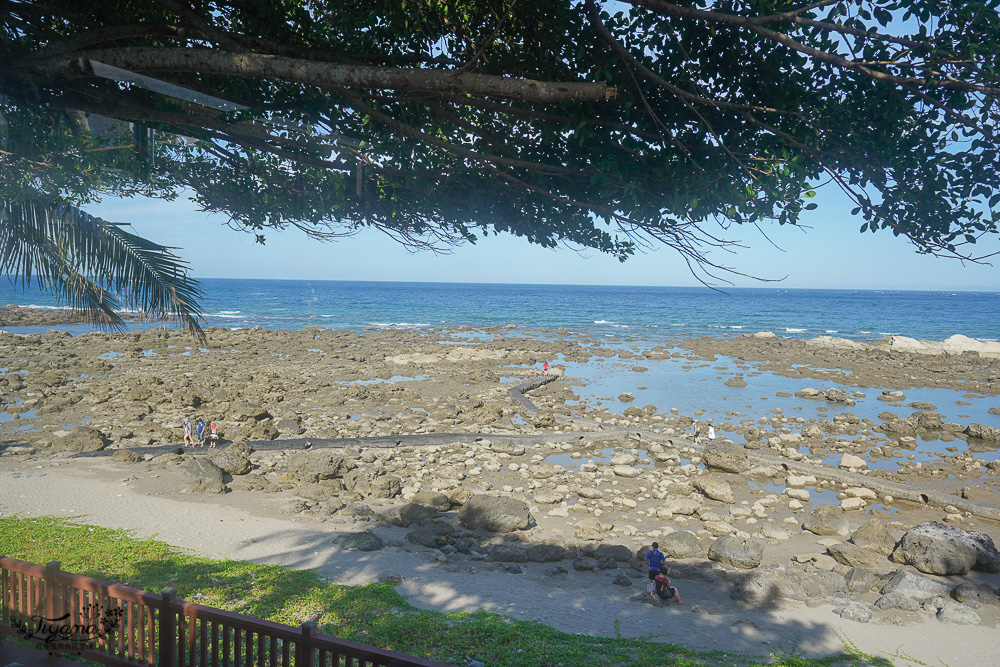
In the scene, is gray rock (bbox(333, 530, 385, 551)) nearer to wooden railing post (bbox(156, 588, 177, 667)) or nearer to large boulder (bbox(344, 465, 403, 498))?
large boulder (bbox(344, 465, 403, 498))

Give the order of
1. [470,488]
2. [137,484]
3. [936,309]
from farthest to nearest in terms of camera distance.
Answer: [936,309], [470,488], [137,484]

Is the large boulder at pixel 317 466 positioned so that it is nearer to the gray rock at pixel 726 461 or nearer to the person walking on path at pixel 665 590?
the person walking on path at pixel 665 590

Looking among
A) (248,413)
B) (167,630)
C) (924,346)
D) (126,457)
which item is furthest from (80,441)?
(924,346)

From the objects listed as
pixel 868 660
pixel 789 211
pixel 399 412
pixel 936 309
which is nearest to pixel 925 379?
pixel 399 412

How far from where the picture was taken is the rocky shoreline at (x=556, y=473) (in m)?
9.58

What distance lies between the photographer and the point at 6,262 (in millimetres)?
5141

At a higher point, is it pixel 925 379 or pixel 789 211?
pixel 789 211

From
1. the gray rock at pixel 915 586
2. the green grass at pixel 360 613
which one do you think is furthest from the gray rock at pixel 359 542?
the gray rock at pixel 915 586

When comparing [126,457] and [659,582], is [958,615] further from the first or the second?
[126,457]

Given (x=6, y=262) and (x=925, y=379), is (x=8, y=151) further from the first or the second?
(x=925, y=379)

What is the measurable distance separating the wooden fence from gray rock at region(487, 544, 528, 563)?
17.8 ft

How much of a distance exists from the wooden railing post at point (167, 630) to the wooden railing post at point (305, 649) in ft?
3.58

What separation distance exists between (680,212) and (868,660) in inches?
224

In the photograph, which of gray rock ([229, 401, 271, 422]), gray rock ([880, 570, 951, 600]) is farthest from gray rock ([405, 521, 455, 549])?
gray rock ([229, 401, 271, 422])
